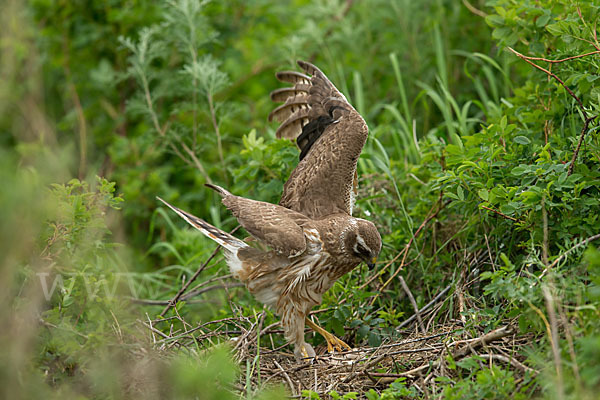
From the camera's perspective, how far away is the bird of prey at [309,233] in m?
4.43

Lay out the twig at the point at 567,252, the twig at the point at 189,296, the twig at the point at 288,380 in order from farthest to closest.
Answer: the twig at the point at 189,296 < the twig at the point at 288,380 < the twig at the point at 567,252

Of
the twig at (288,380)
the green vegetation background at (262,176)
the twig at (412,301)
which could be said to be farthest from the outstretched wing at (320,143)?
the twig at (288,380)

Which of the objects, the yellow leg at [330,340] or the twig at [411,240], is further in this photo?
the twig at [411,240]

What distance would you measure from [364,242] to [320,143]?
41.0 inches

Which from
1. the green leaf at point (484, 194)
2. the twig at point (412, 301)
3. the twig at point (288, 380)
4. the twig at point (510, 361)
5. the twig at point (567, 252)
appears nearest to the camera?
the twig at point (510, 361)

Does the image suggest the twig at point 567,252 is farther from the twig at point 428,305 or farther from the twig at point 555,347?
the twig at point 428,305

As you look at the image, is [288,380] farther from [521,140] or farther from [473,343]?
[521,140]

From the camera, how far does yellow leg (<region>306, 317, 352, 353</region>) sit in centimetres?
458

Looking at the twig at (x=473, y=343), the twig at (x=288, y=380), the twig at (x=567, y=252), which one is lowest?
the twig at (x=288, y=380)

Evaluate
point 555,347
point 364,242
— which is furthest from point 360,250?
point 555,347

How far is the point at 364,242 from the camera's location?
4402 mm

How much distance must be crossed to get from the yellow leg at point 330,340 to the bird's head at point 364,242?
2.09 feet

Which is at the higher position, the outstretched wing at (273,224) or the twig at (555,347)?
the twig at (555,347)

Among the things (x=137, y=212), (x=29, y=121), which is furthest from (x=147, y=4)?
(x=137, y=212)
